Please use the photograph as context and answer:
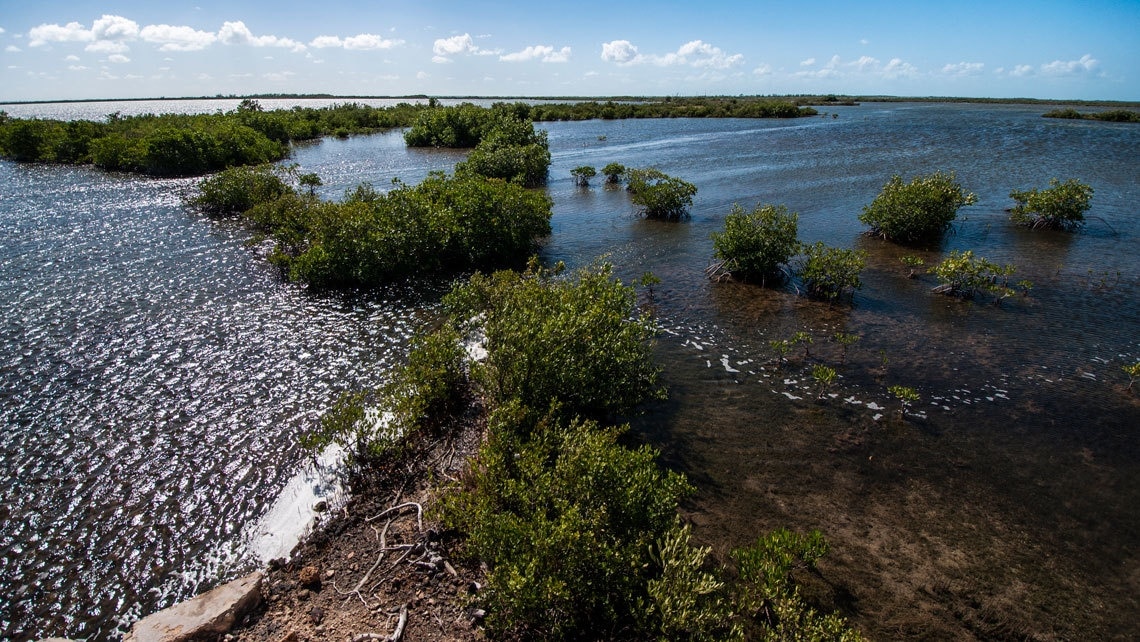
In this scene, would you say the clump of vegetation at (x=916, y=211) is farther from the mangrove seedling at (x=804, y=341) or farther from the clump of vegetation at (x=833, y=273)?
the mangrove seedling at (x=804, y=341)

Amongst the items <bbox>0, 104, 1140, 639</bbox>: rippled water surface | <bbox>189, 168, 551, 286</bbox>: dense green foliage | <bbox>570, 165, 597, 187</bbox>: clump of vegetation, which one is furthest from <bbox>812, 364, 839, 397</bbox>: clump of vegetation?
<bbox>570, 165, 597, 187</bbox>: clump of vegetation

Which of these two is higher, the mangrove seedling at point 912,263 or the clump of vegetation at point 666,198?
the clump of vegetation at point 666,198

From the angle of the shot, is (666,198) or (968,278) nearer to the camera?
(968,278)

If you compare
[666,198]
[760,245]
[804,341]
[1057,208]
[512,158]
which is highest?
[512,158]

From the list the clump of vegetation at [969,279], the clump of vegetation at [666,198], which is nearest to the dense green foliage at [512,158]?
the clump of vegetation at [666,198]

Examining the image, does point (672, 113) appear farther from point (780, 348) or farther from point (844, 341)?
point (780, 348)

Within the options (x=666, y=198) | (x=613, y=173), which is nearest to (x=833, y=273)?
(x=666, y=198)

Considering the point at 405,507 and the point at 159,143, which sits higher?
the point at 159,143
